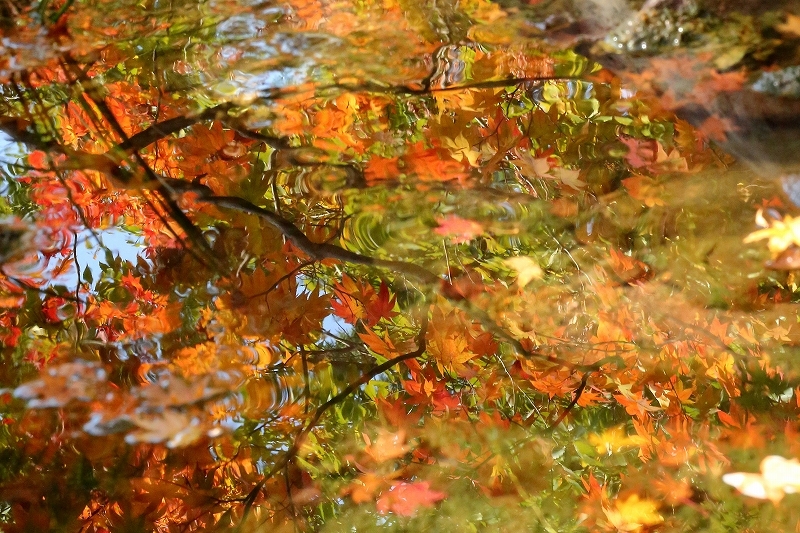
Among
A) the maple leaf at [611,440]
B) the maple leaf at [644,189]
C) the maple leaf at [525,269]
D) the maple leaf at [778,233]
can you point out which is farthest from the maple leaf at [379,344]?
the maple leaf at [778,233]

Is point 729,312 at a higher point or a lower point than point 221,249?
lower

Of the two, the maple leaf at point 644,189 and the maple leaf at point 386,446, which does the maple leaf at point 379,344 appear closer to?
the maple leaf at point 386,446

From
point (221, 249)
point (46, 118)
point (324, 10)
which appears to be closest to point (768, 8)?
point (324, 10)

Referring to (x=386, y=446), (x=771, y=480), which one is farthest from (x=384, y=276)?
(x=771, y=480)

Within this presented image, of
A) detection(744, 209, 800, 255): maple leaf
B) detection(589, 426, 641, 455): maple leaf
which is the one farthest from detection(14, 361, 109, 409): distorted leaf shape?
detection(744, 209, 800, 255): maple leaf

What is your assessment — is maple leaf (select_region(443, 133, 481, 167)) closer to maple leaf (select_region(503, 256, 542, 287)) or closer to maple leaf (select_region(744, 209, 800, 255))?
maple leaf (select_region(503, 256, 542, 287))

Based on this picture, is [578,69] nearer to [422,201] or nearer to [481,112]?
[481,112]

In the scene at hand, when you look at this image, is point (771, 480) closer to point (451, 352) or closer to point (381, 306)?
point (451, 352)
